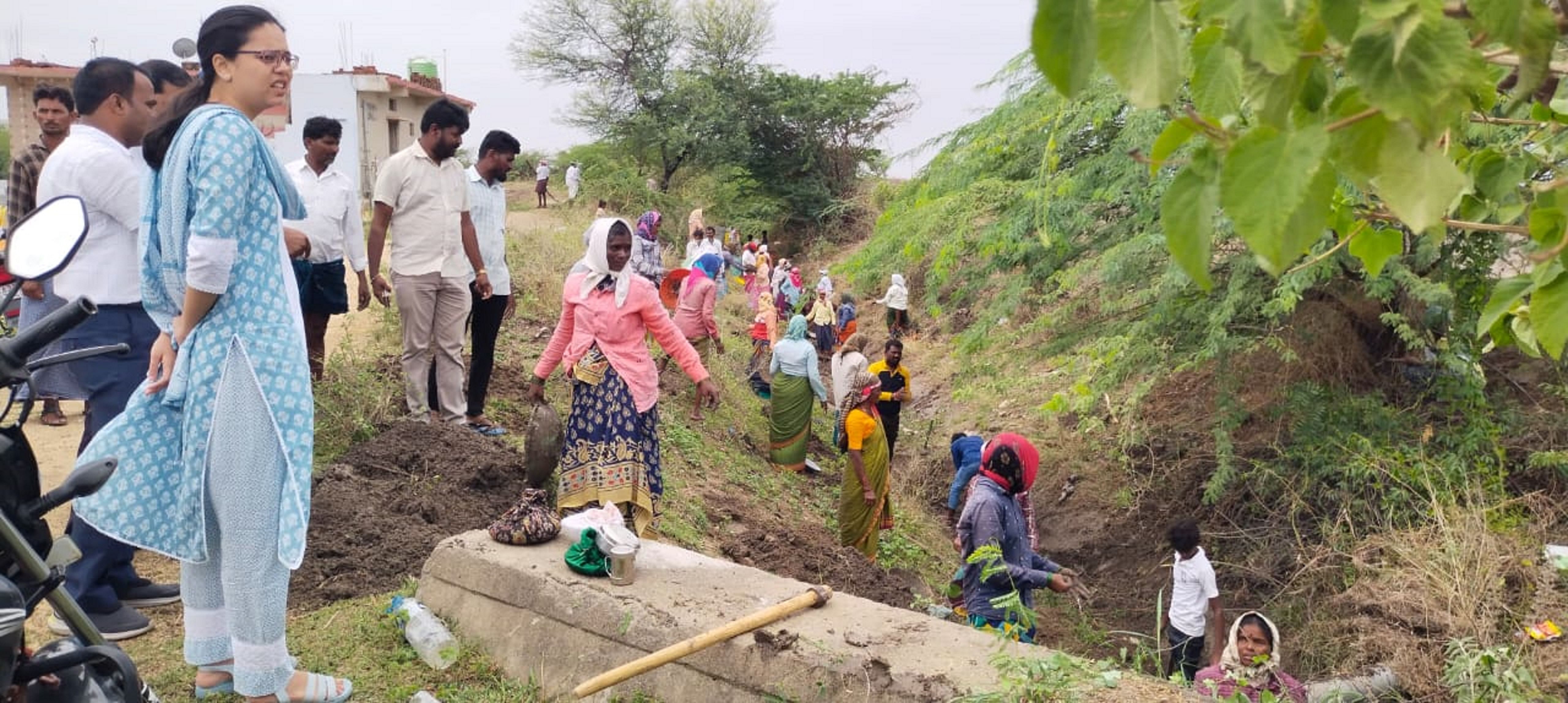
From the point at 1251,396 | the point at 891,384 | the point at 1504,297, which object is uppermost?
the point at 1504,297

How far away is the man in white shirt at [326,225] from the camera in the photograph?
20.1 feet

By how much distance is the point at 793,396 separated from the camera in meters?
10.5

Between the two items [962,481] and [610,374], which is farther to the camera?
[962,481]

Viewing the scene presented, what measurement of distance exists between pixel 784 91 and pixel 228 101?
3002cm

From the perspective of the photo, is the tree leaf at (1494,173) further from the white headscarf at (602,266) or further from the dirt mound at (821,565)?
the dirt mound at (821,565)

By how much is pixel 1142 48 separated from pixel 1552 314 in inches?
33.1

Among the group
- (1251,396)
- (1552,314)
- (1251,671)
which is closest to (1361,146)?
(1552,314)

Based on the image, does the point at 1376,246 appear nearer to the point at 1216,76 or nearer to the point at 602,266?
the point at 1216,76

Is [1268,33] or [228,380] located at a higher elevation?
[1268,33]

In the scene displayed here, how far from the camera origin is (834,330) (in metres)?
17.1

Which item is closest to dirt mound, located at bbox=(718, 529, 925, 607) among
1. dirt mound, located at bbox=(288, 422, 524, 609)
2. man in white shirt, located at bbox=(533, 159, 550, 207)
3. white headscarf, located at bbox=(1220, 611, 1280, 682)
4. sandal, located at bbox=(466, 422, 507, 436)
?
sandal, located at bbox=(466, 422, 507, 436)

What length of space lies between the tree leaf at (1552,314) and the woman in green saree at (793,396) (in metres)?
8.82

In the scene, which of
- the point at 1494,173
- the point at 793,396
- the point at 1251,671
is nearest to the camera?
the point at 1494,173

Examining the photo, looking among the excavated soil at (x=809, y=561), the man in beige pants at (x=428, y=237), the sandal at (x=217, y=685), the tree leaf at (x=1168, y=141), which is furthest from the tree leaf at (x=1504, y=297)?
the man in beige pants at (x=428, y=237)
